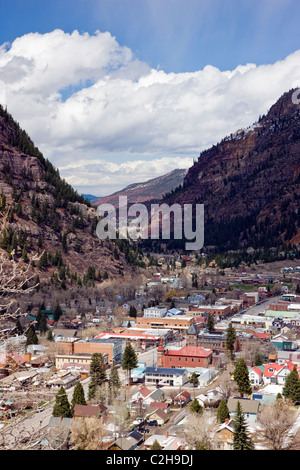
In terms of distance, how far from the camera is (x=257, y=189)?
562 ft

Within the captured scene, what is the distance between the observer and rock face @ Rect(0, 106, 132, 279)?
8311 centimetres

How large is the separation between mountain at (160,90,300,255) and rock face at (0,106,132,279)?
54273 millimetres

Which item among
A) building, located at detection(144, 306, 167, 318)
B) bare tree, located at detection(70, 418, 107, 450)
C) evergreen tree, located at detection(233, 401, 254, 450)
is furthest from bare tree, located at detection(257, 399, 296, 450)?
building, located at detection(144, 306, 167, 318)

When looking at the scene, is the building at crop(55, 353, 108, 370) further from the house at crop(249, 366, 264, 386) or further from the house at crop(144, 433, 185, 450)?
the house at crop(144, 433, 185, 450)

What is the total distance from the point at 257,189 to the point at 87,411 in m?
144

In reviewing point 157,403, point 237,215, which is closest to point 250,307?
point 157,403

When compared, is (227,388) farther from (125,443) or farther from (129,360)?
(125,443)

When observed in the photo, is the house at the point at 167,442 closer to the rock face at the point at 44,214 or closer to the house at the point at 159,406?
the house at the point at 159,406

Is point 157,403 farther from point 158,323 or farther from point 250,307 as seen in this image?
point 250,307

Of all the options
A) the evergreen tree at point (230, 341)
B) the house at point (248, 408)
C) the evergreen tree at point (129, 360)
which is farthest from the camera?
the evergreen tree at point (230, 341)

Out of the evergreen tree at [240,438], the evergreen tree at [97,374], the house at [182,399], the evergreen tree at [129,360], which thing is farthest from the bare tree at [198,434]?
the evergreen tree at [129,360]

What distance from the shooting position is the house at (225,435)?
29.4 metres

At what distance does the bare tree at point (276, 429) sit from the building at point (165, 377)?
46.6 feet

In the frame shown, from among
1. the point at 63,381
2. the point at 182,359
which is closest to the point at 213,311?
the point at 182,359
